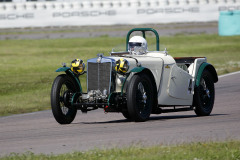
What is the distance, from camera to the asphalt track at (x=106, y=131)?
7.80m

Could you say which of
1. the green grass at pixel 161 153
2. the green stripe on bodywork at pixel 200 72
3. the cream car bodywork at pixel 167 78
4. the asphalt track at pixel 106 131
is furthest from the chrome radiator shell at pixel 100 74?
the green grass at pixel 161 153

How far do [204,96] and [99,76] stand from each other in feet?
7.65

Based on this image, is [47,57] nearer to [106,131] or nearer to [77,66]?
[77,66]

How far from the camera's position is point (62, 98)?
32.7 feet

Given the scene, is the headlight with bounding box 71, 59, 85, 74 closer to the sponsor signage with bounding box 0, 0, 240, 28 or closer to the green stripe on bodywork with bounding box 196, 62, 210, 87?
the green stripe on bodywork with bounding box 196, 62, 210, 87

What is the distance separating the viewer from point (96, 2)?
1769 inches

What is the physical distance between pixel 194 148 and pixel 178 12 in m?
39.0

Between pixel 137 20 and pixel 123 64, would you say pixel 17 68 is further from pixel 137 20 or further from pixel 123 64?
pixel 137 20

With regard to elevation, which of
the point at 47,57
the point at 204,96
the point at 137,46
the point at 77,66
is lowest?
the point at 47,57

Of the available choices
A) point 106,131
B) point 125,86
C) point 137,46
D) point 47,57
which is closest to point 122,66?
point 125,86

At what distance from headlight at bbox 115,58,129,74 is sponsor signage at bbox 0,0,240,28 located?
35404 millimetres

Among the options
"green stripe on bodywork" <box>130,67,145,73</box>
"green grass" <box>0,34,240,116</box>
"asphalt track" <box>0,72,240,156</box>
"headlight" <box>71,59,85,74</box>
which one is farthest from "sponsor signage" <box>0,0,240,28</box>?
"green stripe on bodywork" <box>130,67,145,73</box>

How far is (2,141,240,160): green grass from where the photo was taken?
21.8 ft

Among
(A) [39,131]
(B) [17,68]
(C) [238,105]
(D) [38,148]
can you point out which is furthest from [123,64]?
(B) [17,68]
